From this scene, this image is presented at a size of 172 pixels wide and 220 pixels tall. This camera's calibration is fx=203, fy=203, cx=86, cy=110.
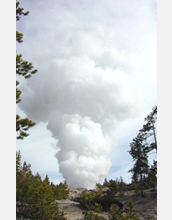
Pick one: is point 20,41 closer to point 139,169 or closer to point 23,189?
point 23,189

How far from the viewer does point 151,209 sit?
96.3 feet

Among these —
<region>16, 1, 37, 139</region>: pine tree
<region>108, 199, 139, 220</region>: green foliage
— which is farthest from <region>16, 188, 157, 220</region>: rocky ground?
<region>16, 1, 37, 139</region>: pine tree

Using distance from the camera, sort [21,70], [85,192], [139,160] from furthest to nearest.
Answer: [139,160] → [85,192] → [21,70]

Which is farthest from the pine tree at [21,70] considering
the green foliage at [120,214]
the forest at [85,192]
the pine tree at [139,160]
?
the pine tree at [139,160]

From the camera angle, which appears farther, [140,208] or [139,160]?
[139,160]

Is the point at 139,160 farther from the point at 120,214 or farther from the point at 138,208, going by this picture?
the point at 120,214

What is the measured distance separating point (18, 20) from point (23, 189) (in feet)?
88.4

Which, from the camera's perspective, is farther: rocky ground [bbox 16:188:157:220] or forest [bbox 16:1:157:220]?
rocky ground [bbox 16:188:157:220]

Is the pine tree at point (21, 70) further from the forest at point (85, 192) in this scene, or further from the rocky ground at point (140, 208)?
the rocky ground at point (140, 208)

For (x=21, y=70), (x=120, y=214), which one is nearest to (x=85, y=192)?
(x=120, y=214)

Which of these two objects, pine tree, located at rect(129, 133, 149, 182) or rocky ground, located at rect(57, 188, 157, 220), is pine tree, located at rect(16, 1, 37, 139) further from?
pine tree, located at rect(129, 133, 149, 182)

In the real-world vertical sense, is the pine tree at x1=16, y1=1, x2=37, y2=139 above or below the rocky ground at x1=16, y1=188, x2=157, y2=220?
above

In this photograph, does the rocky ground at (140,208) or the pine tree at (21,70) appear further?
the rocky ground at (140,208)

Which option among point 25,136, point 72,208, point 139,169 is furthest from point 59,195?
point 25,136
